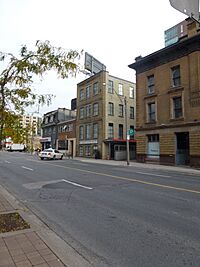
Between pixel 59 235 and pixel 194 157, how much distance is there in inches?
806

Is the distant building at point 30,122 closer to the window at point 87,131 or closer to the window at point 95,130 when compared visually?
the window at point 95,130

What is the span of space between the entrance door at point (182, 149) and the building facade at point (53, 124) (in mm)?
31621

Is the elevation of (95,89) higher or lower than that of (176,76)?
higher

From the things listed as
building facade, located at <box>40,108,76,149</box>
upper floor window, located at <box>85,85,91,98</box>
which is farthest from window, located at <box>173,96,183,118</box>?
building facade, located at <box>40,108,76,149</box>

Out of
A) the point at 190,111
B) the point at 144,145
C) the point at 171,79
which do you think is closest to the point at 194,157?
the point at 190,111

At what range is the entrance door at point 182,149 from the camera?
994 inches

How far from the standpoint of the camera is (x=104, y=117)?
1483 inches

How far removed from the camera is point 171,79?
85.4 feet

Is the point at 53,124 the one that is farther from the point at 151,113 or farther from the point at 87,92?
the point at 151,113

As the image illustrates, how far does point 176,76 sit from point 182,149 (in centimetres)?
777

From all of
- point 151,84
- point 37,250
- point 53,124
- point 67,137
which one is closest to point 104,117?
point 151,84

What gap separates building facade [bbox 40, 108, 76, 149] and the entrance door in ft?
104

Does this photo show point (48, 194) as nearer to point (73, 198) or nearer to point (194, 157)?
point (73, 198)

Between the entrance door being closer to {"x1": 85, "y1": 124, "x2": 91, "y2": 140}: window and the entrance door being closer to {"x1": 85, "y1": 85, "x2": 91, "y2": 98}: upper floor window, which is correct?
{"x1": 85, "y1": 124, "x2": 91, "y2": 140}: window
